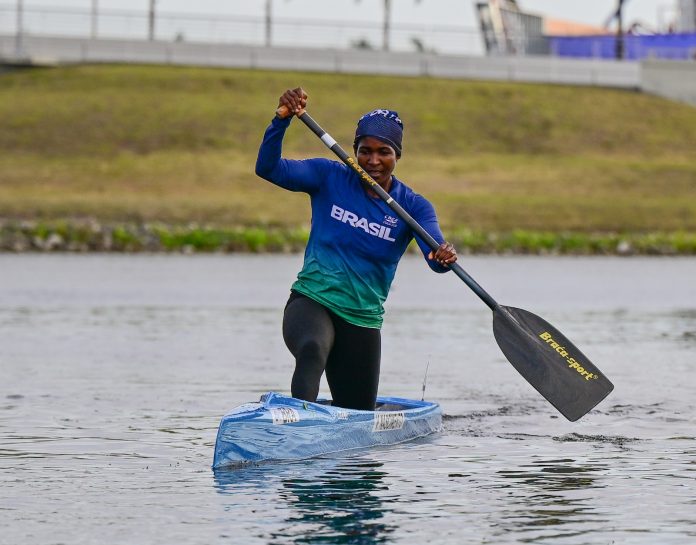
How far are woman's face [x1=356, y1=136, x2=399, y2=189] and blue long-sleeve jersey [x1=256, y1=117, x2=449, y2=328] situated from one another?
11 cm

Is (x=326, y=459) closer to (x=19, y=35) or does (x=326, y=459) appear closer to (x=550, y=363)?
(x=550, y=363)

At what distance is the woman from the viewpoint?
37.1ft

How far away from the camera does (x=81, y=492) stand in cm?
1006

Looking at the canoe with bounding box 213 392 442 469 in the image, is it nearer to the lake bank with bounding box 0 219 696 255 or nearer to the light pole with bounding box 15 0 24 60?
the lake bank with bounding box 0 219 696 255

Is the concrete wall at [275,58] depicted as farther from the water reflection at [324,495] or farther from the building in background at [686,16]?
the water reflection at [324,495]

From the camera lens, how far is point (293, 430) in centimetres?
1109

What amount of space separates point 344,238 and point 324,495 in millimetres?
2039

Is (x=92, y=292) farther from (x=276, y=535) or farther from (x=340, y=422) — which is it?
(x=276, y=535)

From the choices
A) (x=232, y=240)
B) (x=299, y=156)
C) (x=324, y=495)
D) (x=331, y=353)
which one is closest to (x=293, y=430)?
(x=331, y=353)

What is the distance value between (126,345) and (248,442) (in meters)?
9.48

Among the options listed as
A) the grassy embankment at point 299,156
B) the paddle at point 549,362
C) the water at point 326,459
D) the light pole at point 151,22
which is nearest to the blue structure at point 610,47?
the grassy embankment at point 299,156

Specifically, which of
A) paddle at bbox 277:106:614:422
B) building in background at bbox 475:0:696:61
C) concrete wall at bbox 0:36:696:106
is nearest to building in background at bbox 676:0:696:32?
building in background at bbox 475:0:696:61

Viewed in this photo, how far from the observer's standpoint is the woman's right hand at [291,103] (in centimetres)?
1118

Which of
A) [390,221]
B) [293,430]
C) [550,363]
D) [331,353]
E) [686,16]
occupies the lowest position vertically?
[293,430]
